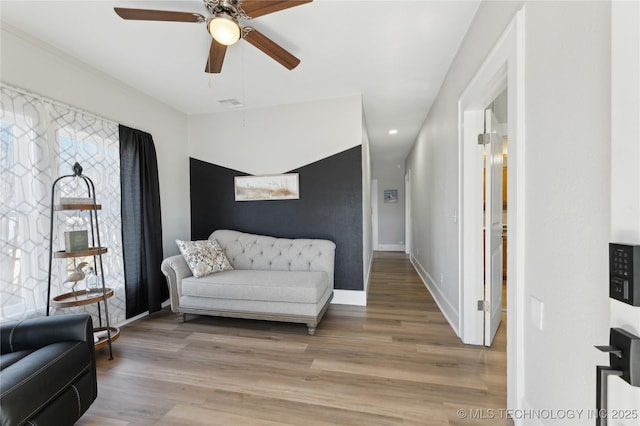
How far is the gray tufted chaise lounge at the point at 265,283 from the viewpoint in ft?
8.54

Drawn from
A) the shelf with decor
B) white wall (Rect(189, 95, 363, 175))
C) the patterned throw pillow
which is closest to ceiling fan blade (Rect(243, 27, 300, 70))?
white wall (Rect(189, 95, 363, 175))

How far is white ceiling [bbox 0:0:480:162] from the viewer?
73.4 inches

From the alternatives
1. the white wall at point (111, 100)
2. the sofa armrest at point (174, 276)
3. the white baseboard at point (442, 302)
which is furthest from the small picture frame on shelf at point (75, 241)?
the white baseboard at point (442, 302)

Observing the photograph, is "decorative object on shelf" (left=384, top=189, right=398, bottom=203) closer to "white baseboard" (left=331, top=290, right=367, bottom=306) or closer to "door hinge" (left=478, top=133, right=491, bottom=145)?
"white baseboard" (left=331, top=290, right=367, bottom=306)

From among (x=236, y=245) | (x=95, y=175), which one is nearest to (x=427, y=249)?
(x=236, y=245)

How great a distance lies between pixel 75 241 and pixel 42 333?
857 millimetres

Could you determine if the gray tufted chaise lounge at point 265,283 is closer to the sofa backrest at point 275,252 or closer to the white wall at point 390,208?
the sofa backrest at point 275,252

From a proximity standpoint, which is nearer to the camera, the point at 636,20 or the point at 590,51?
the point at 636,20

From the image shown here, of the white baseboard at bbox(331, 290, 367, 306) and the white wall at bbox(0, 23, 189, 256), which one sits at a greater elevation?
the white wall at bbox(0, 23, 189, 256)

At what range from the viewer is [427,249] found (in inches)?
160

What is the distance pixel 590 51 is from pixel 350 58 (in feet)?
6.47

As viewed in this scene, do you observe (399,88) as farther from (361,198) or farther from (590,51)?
(590,51)

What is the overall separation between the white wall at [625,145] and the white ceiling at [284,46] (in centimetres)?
157

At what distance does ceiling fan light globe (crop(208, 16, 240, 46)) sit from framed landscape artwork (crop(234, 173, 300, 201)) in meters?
2.06
